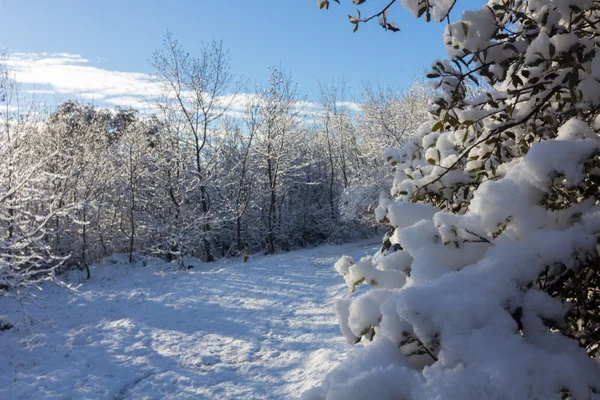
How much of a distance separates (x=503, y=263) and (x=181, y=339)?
6750mm

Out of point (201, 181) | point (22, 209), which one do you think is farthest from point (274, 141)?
point (22, 209)

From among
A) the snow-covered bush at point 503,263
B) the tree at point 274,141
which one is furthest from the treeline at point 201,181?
the snow-covered bush at point 503,263

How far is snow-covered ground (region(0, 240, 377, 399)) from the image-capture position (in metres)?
5.37

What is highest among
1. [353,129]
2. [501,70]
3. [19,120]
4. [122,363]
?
[353,129]

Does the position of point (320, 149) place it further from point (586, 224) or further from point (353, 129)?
point (586, 224)

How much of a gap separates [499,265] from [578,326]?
2.56 ft

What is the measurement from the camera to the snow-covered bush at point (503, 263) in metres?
1.15

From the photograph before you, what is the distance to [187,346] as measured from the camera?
6.74 m

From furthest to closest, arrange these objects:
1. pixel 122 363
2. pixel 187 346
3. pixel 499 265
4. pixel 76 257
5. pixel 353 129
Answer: pixel 353 129 → pixel 76 257 → pixel 187 346 → pixel 122 363 → pixel 499 265

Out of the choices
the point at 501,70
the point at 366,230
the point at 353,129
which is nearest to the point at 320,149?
the point at 353,129

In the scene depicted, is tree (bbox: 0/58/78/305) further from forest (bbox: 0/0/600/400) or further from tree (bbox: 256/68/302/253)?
tree (bbox: 256/68/302/253)

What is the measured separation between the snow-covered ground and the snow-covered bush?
3818 millimetres

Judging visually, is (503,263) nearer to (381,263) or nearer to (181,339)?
(381,263)

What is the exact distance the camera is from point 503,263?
133cm
